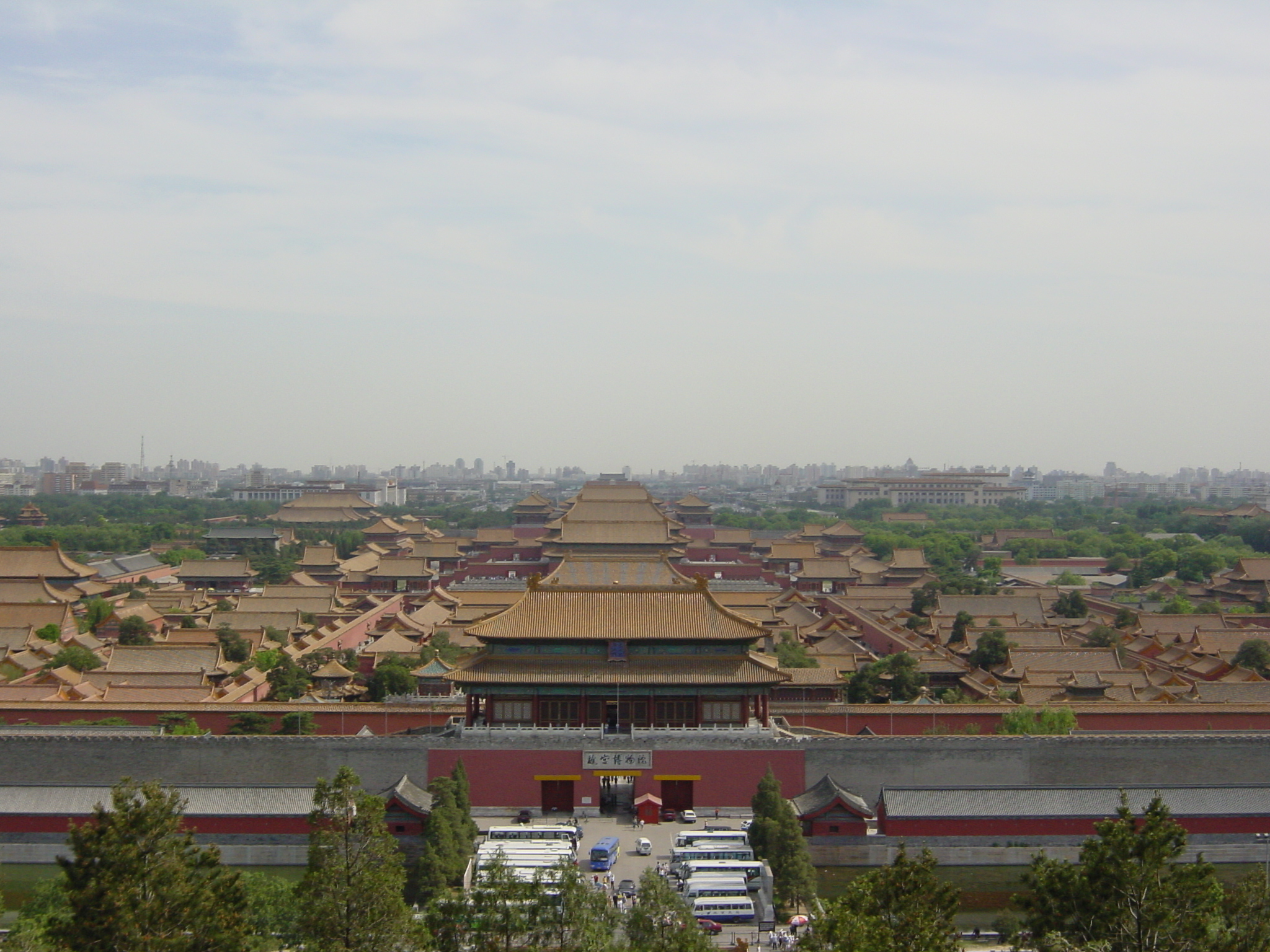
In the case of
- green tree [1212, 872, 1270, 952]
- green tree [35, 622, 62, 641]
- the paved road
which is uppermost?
green tree [1212, 872, 1270, 952]

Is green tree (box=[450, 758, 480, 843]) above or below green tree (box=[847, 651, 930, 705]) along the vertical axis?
below

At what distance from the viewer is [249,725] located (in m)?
29.4

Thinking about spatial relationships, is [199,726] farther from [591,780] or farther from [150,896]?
[150,896]

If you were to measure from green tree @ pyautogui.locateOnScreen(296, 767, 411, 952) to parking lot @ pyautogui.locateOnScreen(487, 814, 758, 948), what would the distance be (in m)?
6.46

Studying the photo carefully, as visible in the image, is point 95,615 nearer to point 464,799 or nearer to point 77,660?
point 77,660

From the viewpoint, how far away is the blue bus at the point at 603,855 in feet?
72.1

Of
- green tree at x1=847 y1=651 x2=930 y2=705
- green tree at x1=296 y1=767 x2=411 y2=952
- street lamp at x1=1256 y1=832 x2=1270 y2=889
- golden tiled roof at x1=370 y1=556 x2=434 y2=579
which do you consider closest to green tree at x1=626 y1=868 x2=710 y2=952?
green tree at x1=296 y1=767 x2=411 y2=952

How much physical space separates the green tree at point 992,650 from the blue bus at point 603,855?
1851 centimetres

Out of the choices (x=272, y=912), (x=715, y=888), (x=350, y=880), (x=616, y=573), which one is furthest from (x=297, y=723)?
(x=350, y=880)

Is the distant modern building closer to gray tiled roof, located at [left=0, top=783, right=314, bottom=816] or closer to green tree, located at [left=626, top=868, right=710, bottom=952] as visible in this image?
gray tiled roof, located at [left=0, top=783, right=314, bottom=816]

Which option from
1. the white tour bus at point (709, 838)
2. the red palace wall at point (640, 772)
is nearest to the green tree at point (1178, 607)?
the red palace wall at point (640, 772)

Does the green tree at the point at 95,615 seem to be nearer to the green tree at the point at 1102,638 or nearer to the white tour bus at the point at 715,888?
the white tour bus at the point at 715,888

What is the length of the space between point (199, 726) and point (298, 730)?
269cm

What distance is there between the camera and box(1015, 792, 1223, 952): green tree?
1361 centimetres
